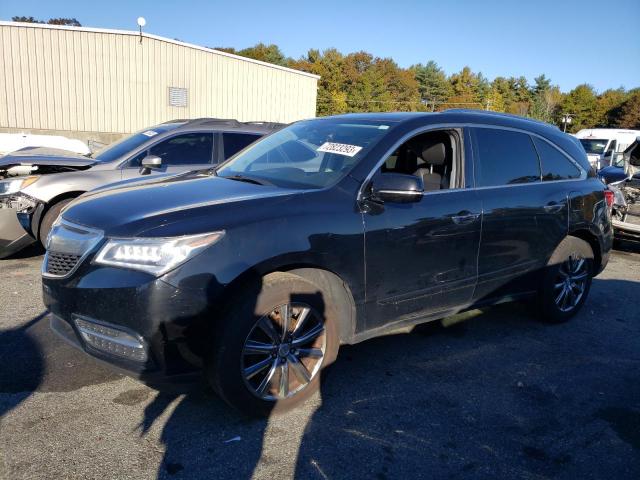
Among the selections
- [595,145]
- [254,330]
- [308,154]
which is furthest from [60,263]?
[595,145]

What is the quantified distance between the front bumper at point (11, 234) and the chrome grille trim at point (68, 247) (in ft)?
10.5

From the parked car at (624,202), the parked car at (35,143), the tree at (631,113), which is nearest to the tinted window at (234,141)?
the parked car at (35,143)

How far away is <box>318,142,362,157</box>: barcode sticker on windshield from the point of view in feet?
11.4

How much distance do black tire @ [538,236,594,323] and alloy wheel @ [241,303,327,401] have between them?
2499mm

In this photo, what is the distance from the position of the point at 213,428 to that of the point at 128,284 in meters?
0.96

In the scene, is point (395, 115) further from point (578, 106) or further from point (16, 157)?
point (578, 106)

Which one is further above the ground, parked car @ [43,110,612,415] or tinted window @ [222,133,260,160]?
tinted window @ [222,133,260,160]

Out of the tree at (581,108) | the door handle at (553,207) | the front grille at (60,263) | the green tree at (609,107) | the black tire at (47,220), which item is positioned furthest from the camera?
the tree at (581,108)

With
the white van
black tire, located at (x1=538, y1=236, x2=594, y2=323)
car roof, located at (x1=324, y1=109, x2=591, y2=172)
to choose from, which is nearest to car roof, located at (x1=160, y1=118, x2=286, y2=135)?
car roof, located at (x1=324, y1=109, x2=591, y2=172)

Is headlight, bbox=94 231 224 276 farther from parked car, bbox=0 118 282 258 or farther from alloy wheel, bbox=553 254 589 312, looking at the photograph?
alloy wheel, bbox=553 254 589 312

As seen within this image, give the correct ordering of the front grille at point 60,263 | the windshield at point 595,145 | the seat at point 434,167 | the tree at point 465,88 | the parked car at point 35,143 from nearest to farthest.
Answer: the front grille at point 60,263 < the seat at point 434,167 < the parked car at point 35,143 < the windshield at point 595,145 < the tree at point 465,88

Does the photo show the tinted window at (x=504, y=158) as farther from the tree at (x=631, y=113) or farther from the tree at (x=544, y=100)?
the tree at (x=631, y=113)

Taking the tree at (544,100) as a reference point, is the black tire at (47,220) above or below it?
below

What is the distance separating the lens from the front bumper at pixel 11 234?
567cm
